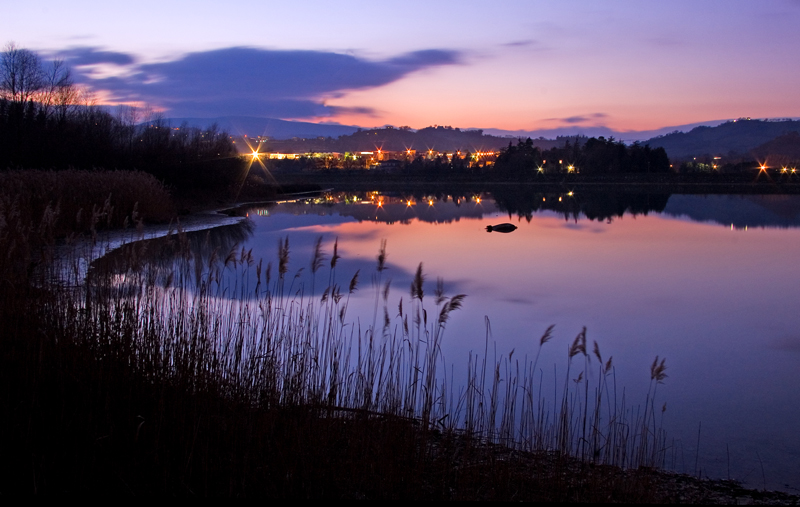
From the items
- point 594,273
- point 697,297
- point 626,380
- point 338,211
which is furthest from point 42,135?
point 626,380

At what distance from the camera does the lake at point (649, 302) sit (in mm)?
7184

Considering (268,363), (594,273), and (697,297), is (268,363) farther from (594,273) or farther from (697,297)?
(594,273)

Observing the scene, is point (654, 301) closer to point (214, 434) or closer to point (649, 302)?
point (649, 302)

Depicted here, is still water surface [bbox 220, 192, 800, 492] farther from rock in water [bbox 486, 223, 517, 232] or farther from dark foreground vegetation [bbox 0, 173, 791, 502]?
dark foreground vegetation [bbox 0, 173, 791, 502]

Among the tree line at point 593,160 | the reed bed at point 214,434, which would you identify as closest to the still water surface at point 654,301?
the reed bed at point 214,434

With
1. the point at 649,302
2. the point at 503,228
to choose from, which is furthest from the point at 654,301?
the point at 503,228

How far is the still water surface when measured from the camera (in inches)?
284

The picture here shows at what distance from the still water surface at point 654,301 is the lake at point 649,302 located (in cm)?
3

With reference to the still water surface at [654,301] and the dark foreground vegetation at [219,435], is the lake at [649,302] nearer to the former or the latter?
the still water surface at [654,301]

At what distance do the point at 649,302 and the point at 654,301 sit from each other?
22cm

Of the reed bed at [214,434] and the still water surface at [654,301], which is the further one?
the still water surface at [654,301]

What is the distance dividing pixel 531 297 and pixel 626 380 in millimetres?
6518

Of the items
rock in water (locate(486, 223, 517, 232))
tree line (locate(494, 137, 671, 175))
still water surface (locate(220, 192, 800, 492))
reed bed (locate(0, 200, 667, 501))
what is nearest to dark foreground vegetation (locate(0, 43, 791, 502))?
reed bed (locate(0, 200, 667, 501))

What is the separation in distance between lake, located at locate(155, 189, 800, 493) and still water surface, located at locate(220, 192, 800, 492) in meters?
0.03
